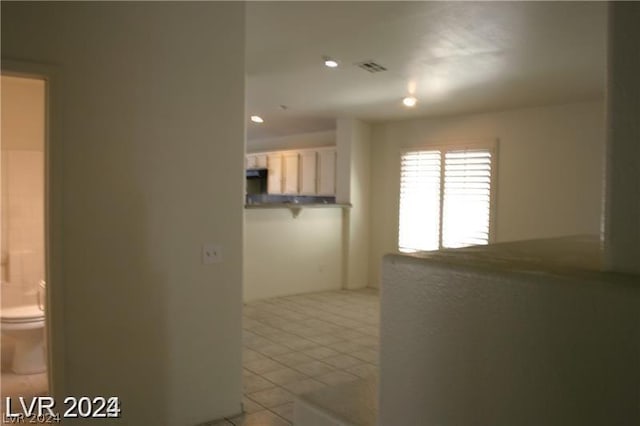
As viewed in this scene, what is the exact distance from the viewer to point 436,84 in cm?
448

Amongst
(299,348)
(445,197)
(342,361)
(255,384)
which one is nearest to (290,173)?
(445,197)

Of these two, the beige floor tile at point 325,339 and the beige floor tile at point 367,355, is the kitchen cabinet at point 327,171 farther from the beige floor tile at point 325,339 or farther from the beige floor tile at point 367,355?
the beige floor tile at point 367,355

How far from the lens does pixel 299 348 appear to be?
4.42 metres

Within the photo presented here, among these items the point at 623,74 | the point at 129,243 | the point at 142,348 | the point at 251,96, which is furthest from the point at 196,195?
the point at 251,96

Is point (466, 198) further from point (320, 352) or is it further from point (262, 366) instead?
point (262, 366)

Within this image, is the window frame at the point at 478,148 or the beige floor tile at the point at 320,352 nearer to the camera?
the beige floor tile at the point at 320,352

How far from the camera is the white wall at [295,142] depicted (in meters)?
7.83

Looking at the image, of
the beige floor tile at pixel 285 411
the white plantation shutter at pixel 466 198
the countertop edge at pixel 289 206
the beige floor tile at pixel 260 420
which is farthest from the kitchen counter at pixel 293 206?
the beige floor tile at pixel 260 420

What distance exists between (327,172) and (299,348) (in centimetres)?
360

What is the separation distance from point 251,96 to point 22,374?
3.42m

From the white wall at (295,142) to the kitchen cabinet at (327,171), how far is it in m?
0.36

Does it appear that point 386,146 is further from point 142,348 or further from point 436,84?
point 142,348

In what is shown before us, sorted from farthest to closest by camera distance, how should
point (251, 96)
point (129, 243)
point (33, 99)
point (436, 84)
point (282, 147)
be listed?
point (282, 147) → point (251, 96) → point (436, 84) → point (33, 99) → point (129, 243)

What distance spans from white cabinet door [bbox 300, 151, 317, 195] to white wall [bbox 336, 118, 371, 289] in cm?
71
